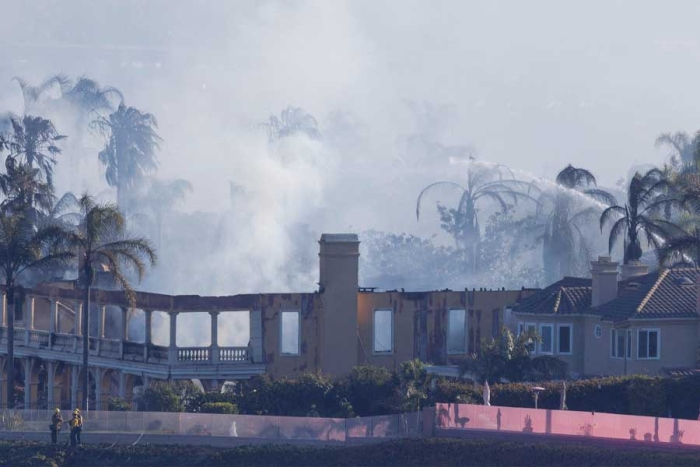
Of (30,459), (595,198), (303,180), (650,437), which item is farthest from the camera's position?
(303,180)

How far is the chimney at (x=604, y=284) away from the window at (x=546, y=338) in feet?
6.72

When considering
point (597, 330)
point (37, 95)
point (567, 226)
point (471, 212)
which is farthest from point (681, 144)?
point (597, 330)

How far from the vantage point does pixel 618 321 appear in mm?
53094

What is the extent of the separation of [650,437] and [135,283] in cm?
6496

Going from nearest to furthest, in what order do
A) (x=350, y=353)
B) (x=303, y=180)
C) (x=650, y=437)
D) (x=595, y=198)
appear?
(x=650, y=437)
(x=350, y=353)
(x=595, y=198)
(x=303, y=180)

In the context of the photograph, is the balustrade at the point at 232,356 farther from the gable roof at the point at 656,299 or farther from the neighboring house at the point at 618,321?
the gable roof at the point at 656,299

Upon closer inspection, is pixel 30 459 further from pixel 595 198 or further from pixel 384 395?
pixel 595 198

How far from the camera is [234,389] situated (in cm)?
5353

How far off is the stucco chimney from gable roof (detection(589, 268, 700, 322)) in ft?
32.5

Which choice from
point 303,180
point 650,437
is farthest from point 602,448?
point 303,180

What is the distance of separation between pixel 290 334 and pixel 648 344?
15568mm

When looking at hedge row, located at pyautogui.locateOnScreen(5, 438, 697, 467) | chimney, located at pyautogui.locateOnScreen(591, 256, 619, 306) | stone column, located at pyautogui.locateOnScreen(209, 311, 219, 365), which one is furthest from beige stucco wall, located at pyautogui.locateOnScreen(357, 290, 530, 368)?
hedge row, located at pyautogui.locateOnScreen(5, 438, 697, 467)

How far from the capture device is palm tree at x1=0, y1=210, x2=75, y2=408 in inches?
2147

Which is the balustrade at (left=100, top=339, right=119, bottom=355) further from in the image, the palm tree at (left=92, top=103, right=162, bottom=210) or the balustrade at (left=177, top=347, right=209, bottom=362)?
the palm tree at (left=92, top=103, right=162, bottom=210)
